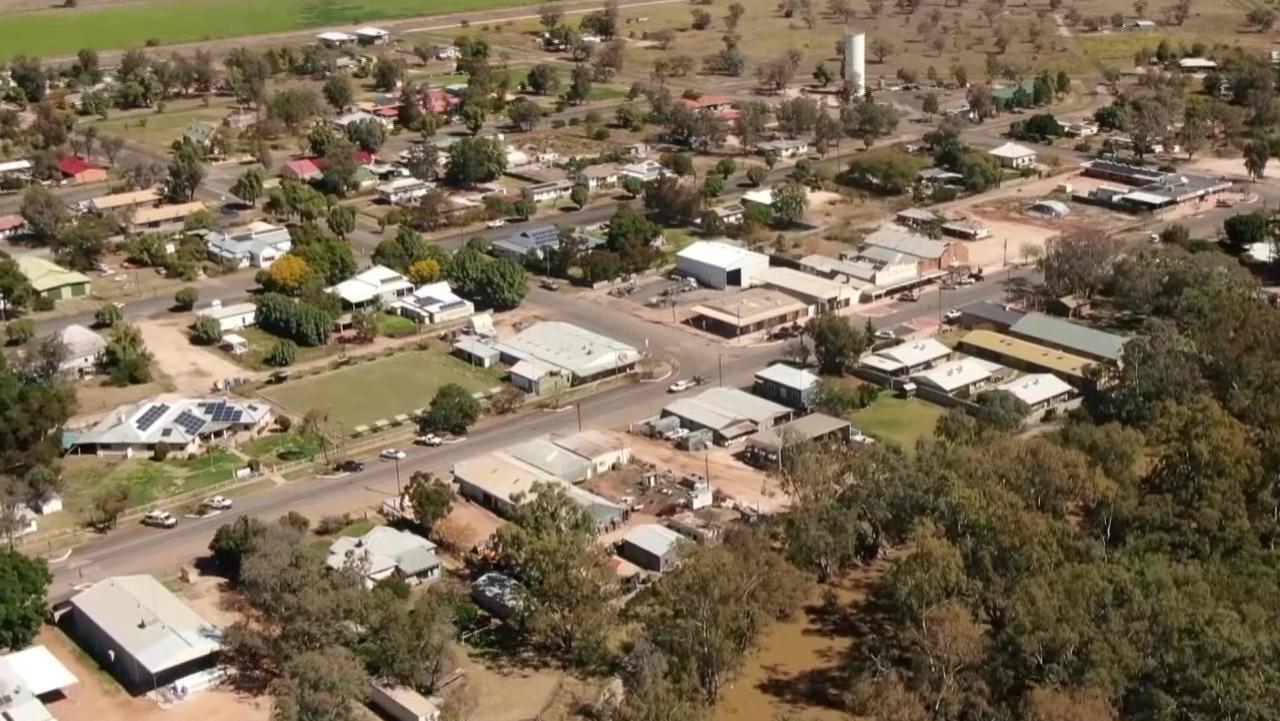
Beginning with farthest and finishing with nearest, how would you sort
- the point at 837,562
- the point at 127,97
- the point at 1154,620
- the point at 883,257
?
the point at 127,97
the point at 883,257
the point at 837,562
the point at 1154,620

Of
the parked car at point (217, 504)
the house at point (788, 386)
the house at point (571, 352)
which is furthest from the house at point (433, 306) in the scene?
the parked car at point (217, 504)

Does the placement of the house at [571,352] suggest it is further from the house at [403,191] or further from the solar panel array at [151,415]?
the house at [403,191]

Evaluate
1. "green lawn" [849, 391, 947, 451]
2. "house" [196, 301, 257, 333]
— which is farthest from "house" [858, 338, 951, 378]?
"house" [196, 301, 257, 333]

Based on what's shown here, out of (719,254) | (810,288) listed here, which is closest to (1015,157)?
(719,254)

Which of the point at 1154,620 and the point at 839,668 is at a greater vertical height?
the point at 1154,620

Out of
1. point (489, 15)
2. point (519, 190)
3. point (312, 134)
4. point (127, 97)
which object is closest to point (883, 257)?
point (519, 190)

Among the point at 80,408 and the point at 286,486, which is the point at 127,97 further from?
the point at 286,486

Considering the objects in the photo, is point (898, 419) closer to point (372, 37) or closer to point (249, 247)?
point (249, 247)
